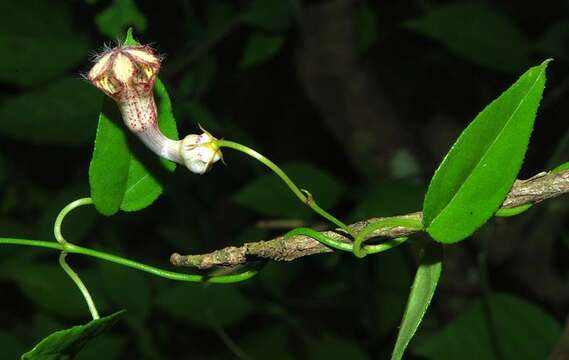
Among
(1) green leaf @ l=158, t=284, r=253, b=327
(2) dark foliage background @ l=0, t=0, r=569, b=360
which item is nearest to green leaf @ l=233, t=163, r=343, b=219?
(2) dark foliage background @ l=0, t=0, r=569, b=360

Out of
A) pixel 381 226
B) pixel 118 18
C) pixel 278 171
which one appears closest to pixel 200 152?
pixel 278 171

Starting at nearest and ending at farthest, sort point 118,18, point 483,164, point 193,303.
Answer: point 483,164 < point 118,18 < point 193,303

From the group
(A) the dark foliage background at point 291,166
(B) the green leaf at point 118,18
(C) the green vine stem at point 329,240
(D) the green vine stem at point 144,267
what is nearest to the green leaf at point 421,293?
(C) the green vine stem at point 329,240

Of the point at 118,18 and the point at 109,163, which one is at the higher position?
the point at 118,18

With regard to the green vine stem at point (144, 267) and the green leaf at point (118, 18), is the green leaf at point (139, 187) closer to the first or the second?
the green vine stem at point (144, 267)

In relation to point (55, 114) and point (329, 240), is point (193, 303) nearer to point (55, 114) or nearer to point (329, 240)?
point (55, 114)

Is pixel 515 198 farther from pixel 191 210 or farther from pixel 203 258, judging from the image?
pixel 191 210
